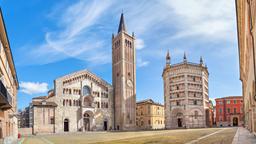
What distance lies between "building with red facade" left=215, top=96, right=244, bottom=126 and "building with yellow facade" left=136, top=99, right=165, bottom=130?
21662mm

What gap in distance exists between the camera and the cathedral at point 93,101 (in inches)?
2640

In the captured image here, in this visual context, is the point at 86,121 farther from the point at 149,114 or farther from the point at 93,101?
the point at 149,114

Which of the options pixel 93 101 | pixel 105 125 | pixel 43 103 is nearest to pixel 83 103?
pixel 93 101

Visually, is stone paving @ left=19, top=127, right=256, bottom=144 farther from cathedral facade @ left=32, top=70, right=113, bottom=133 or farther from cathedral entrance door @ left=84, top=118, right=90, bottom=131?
cathedral entrance door @ left=84, top=118, right=90, bottom=131

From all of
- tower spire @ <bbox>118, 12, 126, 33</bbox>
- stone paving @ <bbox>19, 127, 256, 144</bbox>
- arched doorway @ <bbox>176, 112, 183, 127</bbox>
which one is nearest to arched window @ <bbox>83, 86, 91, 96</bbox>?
tower spire @ <bbox>118, 12, 126, 33</bbox>

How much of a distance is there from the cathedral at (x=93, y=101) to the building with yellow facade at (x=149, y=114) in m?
20.4

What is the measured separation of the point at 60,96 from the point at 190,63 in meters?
40.5

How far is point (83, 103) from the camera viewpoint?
73500 mm

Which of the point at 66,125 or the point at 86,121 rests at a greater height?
the point at 86,121

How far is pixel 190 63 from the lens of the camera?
8394 cm

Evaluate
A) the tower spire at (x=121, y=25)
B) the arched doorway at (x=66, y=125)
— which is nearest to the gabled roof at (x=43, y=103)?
the arched doorway at (x=66, y=125)

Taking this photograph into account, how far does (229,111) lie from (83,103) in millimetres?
52731

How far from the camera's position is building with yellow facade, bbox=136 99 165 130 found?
9869 cm

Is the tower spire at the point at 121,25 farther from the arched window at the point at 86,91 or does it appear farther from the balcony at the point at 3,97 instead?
the balcony at the point at 3,97
